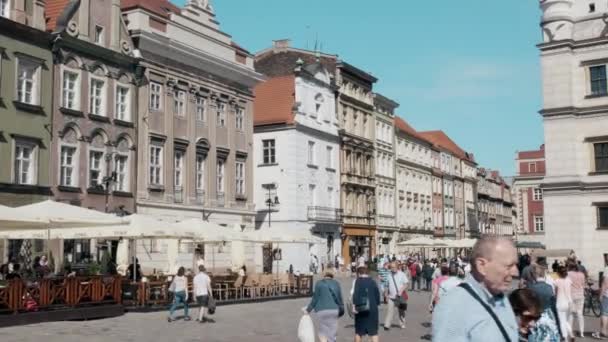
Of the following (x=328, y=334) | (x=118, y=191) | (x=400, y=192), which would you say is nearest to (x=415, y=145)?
(x=400, y=192)

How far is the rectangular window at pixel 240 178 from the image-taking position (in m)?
43.4

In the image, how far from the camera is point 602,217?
38.5 m

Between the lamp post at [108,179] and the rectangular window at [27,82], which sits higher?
the rectangular window at [27,82]

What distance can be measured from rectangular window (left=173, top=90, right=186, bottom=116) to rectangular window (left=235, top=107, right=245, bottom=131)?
498 centimetres

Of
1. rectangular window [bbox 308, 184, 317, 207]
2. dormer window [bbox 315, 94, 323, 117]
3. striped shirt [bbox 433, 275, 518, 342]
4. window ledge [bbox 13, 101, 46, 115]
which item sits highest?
dormer window [bbox 315, 94, 323, 117]

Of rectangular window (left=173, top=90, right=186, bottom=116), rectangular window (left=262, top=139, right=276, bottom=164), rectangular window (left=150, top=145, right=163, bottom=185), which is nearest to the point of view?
rectangular window (left=150, top=145, right=163, bottom=185)

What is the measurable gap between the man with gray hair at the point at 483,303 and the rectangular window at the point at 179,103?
3495 cm

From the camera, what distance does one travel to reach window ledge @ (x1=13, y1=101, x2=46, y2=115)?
29844mm

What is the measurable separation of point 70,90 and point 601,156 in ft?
85.0

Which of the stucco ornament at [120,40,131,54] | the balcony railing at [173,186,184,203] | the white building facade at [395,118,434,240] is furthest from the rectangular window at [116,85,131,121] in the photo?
the white building facade at [395,118,434,240]

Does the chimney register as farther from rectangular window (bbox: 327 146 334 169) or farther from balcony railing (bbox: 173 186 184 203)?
balcony railing (bbox: 173 186 184 203)

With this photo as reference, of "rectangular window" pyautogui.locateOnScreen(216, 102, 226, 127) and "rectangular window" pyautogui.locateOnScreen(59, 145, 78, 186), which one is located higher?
"rectangular window" pyautogui.locateOnScreen(216, 102, 226, 127)

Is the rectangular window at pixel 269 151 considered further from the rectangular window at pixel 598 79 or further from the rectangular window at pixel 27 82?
the rectangular window at pixel 27 82

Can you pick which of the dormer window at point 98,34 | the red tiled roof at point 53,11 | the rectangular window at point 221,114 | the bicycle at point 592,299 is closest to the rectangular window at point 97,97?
the dormer window at point 98,34
